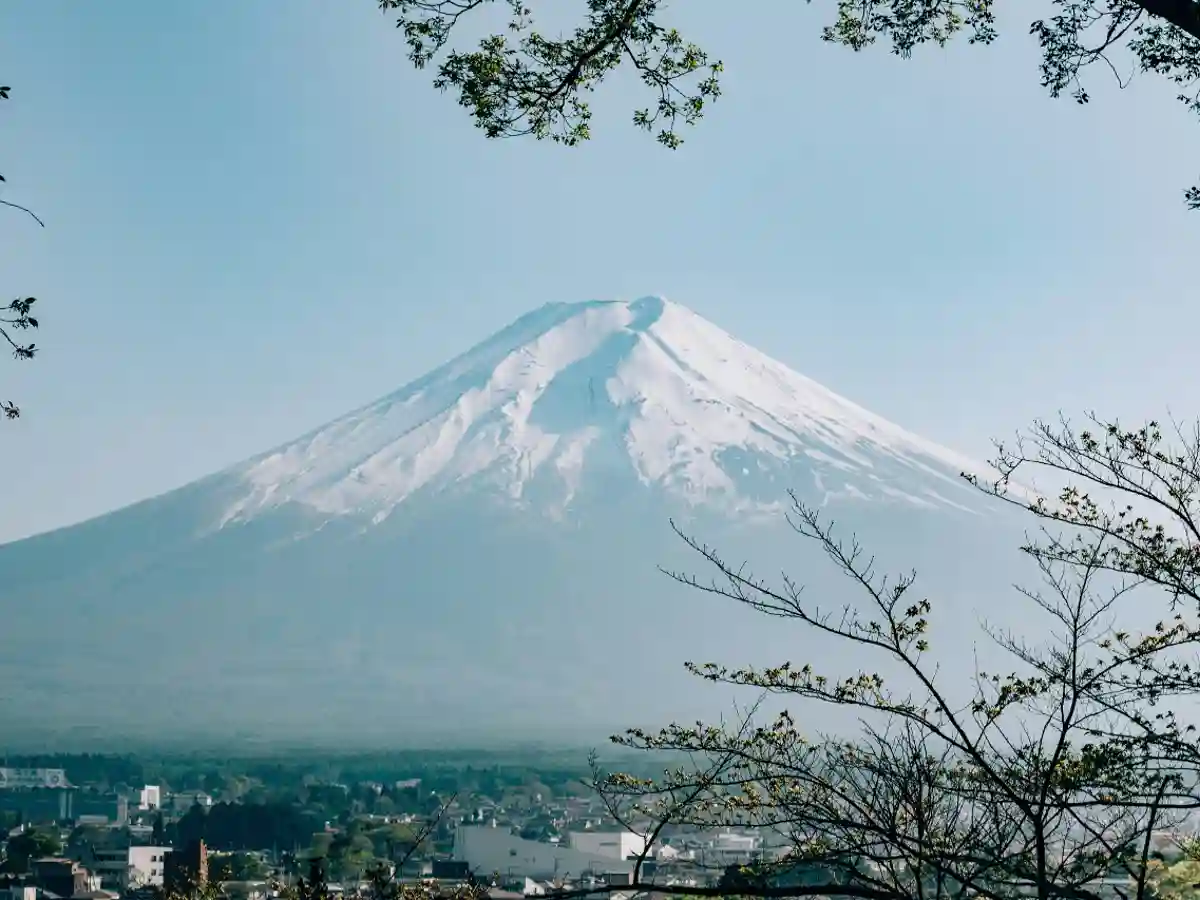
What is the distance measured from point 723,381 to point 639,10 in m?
61.9

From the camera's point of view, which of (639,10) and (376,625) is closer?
(639,10)

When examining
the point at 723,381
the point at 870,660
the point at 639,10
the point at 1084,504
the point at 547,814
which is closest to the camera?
the point at 1084,504

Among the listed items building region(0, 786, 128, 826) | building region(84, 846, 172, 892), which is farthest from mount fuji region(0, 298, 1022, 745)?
building region(84, 846, 172, 892)

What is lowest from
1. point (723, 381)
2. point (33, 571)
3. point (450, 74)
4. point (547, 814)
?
point (547, 814)

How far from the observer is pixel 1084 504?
4648 mm

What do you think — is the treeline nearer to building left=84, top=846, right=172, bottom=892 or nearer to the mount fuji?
building left=84, top=846, right=172, bottom=892

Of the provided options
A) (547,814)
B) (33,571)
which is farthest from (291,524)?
(547,814)

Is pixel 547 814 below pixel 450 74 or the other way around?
below

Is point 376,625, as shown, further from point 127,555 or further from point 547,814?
point 547,814

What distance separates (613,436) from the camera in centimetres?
6544

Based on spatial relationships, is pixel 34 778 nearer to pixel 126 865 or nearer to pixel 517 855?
pixel 126 865

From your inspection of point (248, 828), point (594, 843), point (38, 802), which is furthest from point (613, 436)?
point (594, 843)

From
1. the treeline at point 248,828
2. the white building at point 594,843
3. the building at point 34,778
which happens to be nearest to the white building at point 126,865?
the treeline at point 248,828

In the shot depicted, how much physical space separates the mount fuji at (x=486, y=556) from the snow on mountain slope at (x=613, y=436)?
0.38ft
